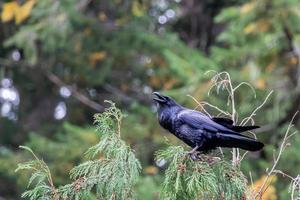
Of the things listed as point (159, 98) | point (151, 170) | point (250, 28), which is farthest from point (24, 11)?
point (159, 98)

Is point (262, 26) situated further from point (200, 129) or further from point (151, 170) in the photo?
point (200, 129)

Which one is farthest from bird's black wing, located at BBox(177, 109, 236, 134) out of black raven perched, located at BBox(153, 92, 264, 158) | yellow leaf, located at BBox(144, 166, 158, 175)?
yellow leaf, located at BBox(144, 166, 158, 175)

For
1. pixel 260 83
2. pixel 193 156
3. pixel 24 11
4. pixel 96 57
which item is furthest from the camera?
pixel 96 57

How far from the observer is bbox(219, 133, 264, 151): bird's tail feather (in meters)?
3.34

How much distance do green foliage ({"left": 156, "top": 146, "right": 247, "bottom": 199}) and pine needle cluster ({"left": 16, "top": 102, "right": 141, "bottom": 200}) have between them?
0.14 m

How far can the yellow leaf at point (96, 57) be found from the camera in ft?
40.2

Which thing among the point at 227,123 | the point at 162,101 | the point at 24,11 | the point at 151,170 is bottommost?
the point at 151,170

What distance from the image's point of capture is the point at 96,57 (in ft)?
40.5

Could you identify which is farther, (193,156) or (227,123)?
(227,123)

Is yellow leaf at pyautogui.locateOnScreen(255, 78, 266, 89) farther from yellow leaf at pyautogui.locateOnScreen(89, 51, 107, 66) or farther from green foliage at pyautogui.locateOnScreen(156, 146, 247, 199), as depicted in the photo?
green foliage at pyautogui.locateOnScreen(156, 146, 247, 199)

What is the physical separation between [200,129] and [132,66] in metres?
9.37

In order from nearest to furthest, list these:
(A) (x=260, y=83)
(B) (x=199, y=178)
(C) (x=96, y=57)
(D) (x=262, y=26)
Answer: (B) (x=199, y=178), (D) (x=262, y=26), (A) (x=260, y=83), (C) (x=96, y=57)

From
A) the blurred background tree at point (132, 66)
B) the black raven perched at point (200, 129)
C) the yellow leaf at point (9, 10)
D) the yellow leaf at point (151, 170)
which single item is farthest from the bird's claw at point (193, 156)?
the yellow leaf at point (9, 10)

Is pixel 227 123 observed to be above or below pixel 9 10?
below
